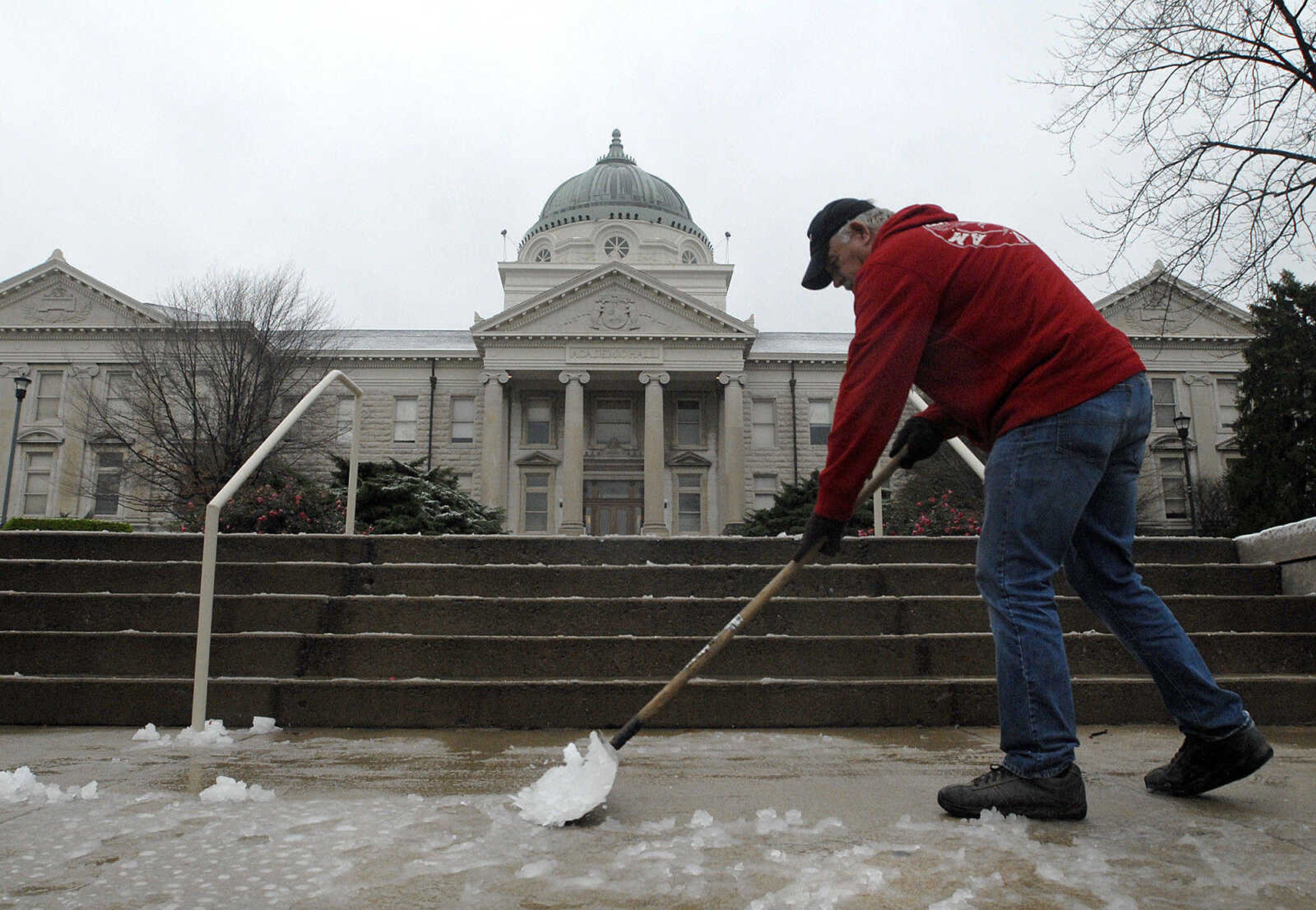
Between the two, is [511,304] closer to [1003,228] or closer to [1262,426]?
[1262,426]

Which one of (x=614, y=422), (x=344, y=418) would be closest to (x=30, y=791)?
(x=344, y=418)

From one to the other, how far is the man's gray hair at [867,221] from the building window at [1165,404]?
39.1 meters

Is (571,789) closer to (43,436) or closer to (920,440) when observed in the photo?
(920,440)

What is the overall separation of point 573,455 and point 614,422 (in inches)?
149

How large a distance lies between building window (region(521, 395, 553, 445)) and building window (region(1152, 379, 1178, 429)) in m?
25.5

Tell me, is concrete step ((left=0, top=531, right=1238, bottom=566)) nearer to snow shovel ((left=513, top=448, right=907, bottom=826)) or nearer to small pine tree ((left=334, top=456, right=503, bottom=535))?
snow shovel ((left=513, top=448, right=907, bottom=826))

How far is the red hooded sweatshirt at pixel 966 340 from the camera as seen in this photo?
99.3 inches

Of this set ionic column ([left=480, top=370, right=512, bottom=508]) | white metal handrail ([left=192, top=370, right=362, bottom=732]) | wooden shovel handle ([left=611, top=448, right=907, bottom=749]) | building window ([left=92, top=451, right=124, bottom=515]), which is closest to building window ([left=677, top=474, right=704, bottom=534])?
ionic column ([left=480, top=370, right=512, bottom=508])

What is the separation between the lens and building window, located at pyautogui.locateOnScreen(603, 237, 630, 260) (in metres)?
47.1

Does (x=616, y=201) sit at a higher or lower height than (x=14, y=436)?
higher

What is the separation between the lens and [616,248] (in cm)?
4728

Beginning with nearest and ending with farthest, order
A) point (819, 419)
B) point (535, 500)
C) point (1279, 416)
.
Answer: point (1279, 416) → point (535, 500) → point (819, 419)

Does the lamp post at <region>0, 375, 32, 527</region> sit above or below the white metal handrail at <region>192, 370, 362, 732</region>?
above

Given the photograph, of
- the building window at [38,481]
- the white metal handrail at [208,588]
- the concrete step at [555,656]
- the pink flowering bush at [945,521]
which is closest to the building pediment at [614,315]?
the pink flowering bush at [945,521]
